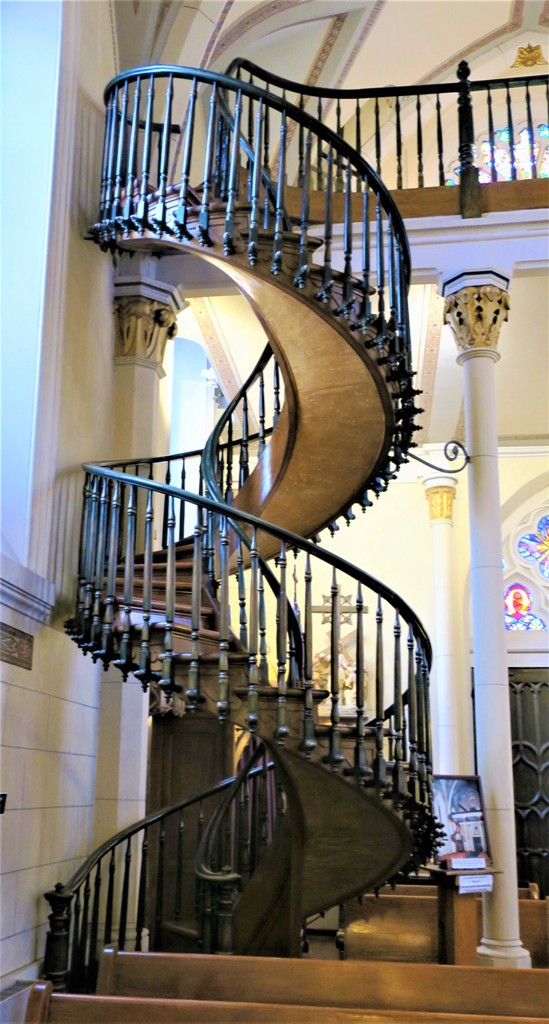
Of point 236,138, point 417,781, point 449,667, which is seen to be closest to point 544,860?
point 449,667

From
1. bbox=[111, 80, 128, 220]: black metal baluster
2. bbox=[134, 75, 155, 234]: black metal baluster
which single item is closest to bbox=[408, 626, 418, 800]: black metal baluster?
bbox=[134, 75, 155, 234]: black metal baluster

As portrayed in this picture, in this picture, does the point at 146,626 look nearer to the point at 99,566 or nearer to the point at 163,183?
the point at 99,566

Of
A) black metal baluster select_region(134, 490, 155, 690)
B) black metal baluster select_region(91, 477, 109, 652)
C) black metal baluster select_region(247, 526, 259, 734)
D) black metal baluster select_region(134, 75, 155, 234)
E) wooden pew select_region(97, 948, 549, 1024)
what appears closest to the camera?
wooden pew select_region(97, 948, 549, 1024)

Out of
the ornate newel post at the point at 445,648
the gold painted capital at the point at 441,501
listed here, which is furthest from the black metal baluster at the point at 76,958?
the gold painted capital at the point at 441,501

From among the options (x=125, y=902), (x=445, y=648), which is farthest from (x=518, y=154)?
(x=125, y=902)

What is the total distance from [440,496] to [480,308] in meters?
4.56

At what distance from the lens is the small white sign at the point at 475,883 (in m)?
5.42

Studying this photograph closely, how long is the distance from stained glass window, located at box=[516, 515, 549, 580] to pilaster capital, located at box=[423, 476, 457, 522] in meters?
1.08

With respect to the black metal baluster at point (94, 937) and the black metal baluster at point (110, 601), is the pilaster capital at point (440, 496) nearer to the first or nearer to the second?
the black metal baluster at point (110, 601)

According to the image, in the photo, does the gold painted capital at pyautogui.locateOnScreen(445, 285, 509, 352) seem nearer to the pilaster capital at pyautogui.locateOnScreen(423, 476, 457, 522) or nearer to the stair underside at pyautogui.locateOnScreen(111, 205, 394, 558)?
the stair underside at pyautogui.locateOnScreen(111, 205, 394, 558)

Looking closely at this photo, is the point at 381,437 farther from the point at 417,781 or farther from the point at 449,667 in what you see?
the point at 449,667

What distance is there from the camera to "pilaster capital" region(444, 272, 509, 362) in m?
6.54

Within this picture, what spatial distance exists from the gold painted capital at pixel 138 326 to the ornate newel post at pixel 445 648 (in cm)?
482

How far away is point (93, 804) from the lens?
5926 mm
